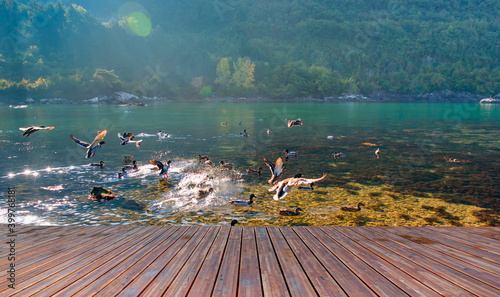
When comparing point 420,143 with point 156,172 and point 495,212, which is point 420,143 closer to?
point 495,212

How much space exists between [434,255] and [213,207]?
1010cm

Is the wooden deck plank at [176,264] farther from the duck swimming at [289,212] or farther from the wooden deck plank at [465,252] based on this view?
the wooden deck plank at [465,252]

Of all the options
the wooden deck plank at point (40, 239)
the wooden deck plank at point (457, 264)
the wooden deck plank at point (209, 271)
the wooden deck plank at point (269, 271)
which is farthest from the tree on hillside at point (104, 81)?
the wooden deck plank at point (457, 264)

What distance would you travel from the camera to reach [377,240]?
8.60 meters

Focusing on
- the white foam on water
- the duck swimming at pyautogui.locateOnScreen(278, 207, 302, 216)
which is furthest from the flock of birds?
the white foam on water

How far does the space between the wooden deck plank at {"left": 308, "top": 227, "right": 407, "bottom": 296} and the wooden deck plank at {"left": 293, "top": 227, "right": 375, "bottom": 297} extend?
12 centimetres

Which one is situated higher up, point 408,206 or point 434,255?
point 434,255

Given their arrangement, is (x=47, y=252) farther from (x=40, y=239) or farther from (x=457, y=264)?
(x=457, y=264)

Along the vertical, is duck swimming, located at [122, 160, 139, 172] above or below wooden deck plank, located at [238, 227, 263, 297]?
below

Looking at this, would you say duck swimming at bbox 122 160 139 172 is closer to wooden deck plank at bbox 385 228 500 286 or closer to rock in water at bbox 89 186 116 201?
rock in water at bbox 89 186 116 201

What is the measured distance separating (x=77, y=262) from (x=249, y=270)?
3.96 metres

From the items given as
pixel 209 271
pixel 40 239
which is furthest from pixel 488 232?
pixel 40 239

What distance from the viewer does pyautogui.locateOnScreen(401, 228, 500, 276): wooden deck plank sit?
6695 mm

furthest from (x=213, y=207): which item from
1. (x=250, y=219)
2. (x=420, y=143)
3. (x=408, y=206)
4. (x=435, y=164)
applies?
(x=420, y=143)
